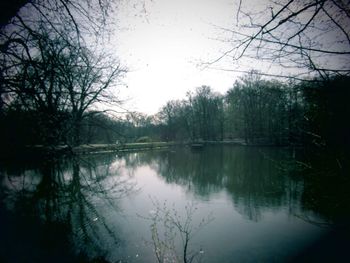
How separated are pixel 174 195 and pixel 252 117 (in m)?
39.9

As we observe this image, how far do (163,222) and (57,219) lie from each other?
4.68 meters

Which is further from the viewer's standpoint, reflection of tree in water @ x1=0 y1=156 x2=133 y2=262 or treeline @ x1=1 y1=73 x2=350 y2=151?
reflection of tree in water @ x1=0 y1=156 x2=133 y2=262

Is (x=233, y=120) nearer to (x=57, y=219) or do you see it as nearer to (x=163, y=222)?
(x=163, y=222)

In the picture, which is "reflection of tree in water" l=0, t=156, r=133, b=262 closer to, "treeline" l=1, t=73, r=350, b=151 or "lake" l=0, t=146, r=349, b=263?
"lake" l=0, t=146, r=349, b=263

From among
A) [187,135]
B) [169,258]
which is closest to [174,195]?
[169,258]

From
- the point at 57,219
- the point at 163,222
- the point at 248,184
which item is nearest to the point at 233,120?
the point at 248,184

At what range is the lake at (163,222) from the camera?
6828 mm

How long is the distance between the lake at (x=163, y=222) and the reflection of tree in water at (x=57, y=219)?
3cm

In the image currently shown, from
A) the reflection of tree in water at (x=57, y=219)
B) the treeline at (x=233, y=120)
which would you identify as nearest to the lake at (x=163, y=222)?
the reflection of tree in water at (x=57, y=219)

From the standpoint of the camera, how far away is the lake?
6.83 m

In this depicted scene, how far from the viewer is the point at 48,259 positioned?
6586mm

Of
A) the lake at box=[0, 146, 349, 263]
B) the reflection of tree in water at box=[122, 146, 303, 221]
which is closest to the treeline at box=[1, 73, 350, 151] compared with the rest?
the lake at box=[0, 146, 349, 263]

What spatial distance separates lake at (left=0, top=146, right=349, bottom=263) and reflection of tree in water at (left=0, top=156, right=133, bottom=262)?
0.10ft

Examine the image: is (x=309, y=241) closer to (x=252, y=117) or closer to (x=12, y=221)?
(x=12, y=221)
